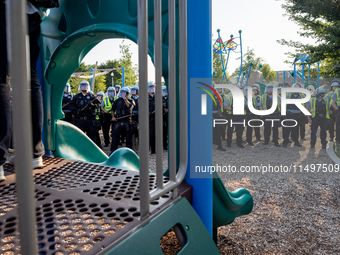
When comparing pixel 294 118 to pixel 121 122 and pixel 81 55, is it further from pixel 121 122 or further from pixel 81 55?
pixel 81 55

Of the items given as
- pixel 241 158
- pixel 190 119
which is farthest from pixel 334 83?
pixel 190 119

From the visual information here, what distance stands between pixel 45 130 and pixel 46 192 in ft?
3.24

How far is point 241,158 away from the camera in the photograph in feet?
18.1

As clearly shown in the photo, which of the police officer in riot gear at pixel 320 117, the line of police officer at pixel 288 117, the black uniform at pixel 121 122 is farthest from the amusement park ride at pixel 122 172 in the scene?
the police officer in riot gear at pixel 320 117

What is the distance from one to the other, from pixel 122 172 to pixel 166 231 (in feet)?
2.01

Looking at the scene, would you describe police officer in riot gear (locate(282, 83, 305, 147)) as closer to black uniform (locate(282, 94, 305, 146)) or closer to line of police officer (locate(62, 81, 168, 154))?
black uniform (locate(282, 94, 305, 146))

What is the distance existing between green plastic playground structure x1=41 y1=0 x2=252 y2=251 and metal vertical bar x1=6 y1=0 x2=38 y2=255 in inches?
33.7

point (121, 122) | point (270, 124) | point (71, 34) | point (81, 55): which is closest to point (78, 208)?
point (71, 34)

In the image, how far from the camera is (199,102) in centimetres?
112

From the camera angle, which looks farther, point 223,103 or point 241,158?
point 223,103

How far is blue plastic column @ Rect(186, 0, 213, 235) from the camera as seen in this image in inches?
42.7

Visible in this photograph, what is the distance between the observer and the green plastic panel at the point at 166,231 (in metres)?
0.69

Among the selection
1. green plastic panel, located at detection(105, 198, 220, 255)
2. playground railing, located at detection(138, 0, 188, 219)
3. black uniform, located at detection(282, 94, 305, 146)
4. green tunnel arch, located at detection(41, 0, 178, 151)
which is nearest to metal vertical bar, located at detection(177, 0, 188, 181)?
playground railing, located at detection(138, 0, 188, 219)

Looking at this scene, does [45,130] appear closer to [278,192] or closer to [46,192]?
[46,192]
